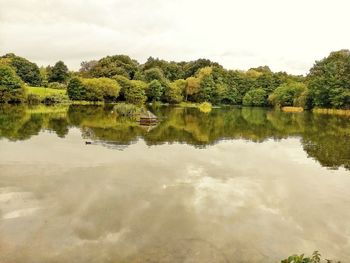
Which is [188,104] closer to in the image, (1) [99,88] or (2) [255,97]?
(2) [255,97]

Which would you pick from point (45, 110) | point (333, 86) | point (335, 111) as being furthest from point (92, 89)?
point (335, 111)

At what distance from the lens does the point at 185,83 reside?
9256 cm

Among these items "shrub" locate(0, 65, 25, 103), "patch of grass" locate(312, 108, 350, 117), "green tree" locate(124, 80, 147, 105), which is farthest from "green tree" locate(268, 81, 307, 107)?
"shrub" locate(0, 65, 25, 103)

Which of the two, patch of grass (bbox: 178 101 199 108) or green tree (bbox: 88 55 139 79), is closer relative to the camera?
patch of grass (bbox: 178 101 199 108)

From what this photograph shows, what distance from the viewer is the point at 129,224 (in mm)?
8883

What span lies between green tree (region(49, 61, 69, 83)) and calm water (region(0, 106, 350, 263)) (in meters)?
80.2

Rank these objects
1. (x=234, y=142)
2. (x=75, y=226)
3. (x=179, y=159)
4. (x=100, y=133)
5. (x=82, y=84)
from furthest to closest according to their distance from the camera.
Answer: (x=82, y=84) → (x=100, y=133) → (x=234, y=142) → (x=179, y=159) → (x=75, y=226)

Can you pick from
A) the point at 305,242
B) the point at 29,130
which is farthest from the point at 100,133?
the point at 305,242

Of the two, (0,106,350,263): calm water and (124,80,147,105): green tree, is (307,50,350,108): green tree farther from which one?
(0,106,350,263): calm water

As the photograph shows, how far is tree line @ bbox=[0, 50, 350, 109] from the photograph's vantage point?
221ft

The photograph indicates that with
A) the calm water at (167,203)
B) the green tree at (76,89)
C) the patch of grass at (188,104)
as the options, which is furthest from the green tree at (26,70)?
the calm water at (167,203)

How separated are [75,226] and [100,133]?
1766 centimetres

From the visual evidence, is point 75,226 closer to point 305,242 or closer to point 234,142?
point 305,242

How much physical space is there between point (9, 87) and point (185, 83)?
145ft
